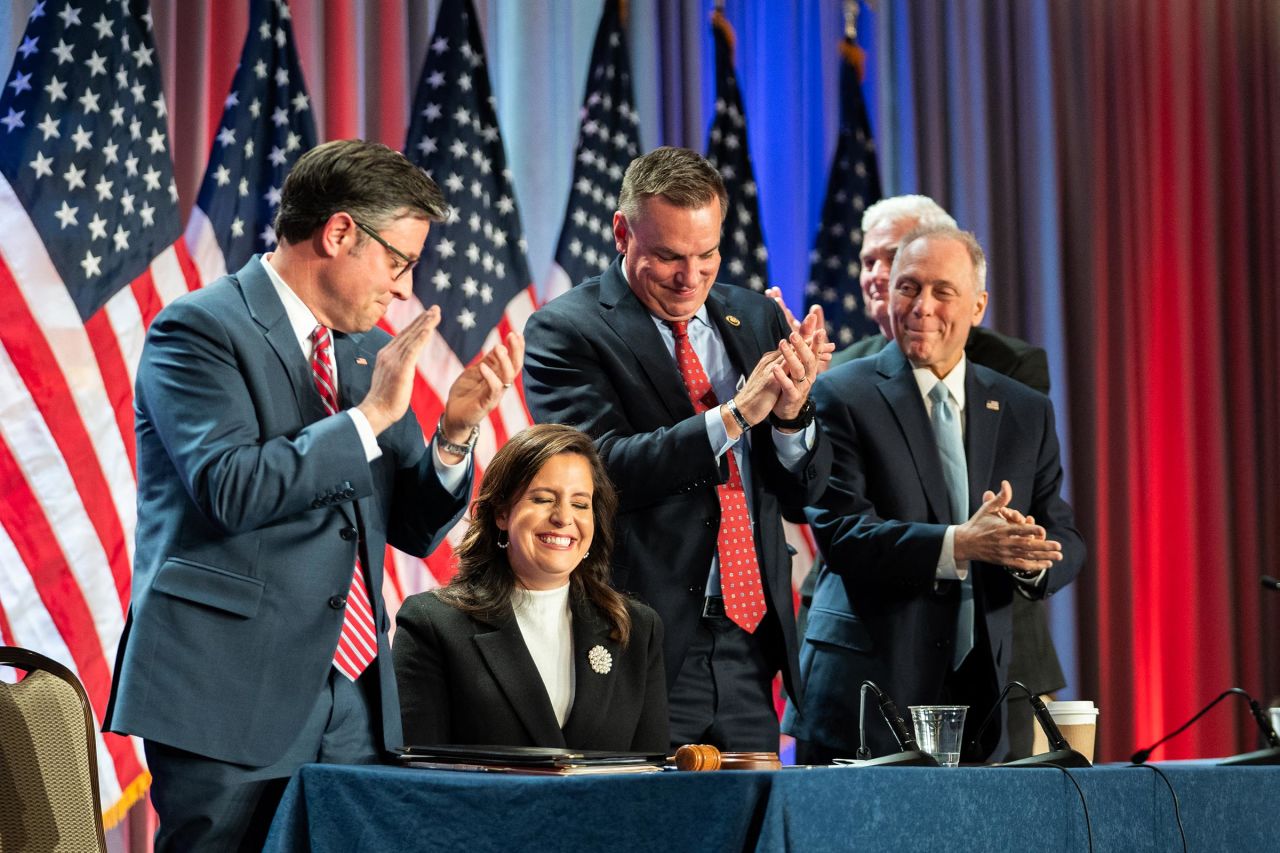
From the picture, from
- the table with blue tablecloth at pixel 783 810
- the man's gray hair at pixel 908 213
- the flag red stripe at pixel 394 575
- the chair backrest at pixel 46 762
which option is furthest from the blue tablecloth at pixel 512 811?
the man's gray hair at pixel 908 213

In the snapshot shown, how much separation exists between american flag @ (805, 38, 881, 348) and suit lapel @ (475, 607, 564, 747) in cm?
321

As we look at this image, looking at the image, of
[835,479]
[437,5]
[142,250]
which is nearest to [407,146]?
[437,5]

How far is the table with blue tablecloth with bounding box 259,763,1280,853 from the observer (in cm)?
171

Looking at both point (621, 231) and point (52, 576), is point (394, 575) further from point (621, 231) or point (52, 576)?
point (621, 231)

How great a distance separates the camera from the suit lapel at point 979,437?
11.1 ft

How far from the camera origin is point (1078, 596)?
5.98 meters

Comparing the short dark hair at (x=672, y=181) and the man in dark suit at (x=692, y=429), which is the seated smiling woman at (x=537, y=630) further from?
the short dark hair at (x=672, y=181)

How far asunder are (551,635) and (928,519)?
99 centimetres

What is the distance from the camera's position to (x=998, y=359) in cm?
413

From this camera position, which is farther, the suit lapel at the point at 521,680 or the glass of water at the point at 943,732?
the suit lapel at the point at 521,680

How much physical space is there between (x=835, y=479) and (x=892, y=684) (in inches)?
18.5

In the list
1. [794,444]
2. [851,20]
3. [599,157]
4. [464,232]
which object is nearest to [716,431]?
[794,444]

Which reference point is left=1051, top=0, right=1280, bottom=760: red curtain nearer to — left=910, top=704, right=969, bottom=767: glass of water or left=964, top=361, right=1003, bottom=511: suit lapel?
left=964, top=361, right=1003, bottom=511: suit lapel

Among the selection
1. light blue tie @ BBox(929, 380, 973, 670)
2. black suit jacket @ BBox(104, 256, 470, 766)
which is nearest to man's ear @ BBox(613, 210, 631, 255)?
light blue tie @ BBox(929, 380, 973, 670)
